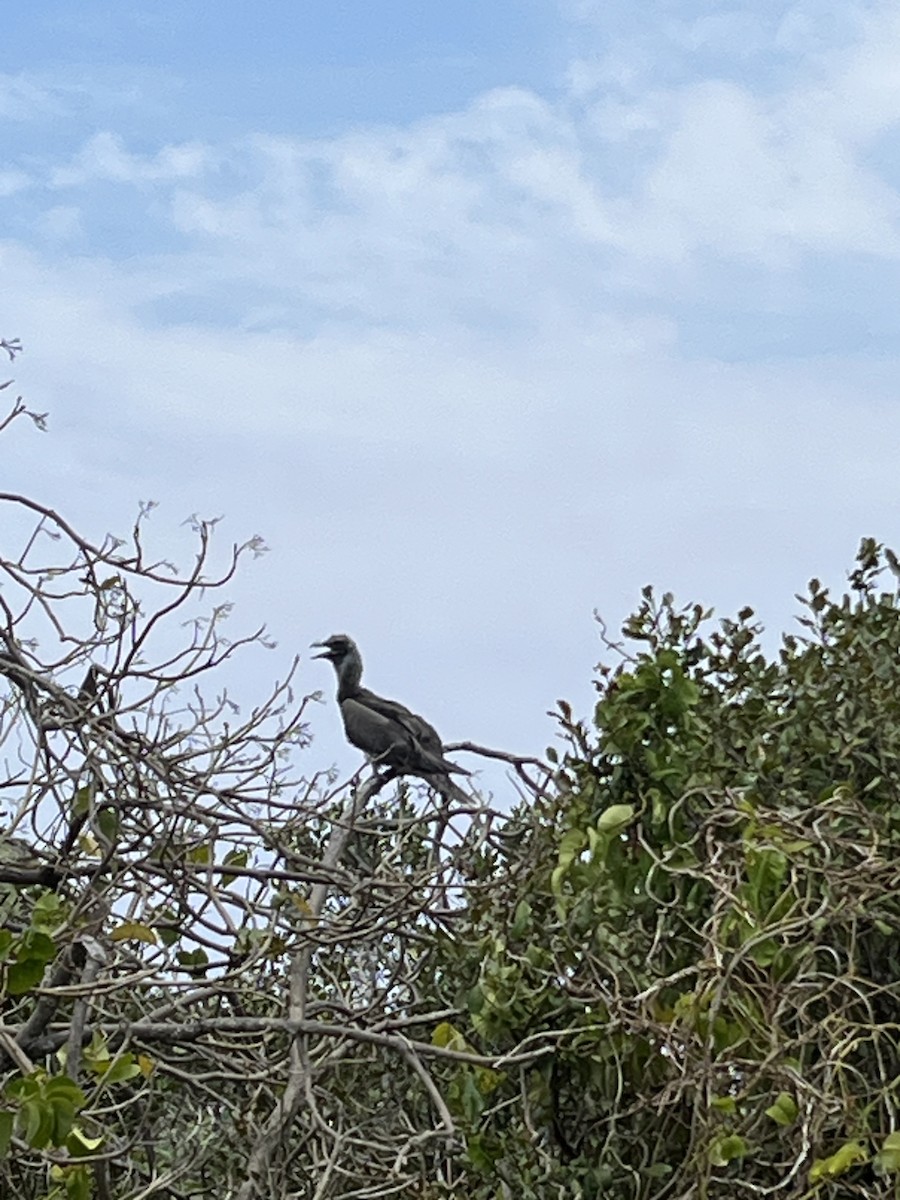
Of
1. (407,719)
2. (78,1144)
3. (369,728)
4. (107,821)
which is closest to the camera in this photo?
(78,1144)

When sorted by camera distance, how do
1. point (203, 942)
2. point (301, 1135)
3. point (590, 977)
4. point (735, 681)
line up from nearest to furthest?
point (590, 977) → point (735, 681) → point (203, 942) → point (301, 1135)

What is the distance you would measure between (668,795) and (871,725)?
441mm

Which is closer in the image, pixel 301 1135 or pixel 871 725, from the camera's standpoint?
pixel 871 725

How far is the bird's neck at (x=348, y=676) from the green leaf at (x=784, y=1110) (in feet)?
20.9

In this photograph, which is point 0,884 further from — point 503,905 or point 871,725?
point 871,725

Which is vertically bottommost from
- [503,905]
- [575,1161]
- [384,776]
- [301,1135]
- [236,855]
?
[575,1161]

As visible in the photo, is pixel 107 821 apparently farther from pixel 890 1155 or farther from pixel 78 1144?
pixel 890 1155

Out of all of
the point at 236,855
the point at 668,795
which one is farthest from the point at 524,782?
the point at 668,795

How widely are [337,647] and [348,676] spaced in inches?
6.7

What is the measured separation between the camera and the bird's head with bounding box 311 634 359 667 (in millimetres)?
9633

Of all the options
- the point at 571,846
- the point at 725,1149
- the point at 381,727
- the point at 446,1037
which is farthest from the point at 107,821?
the point at 381,727

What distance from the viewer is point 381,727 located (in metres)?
8.85

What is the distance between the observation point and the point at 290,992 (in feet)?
14.2

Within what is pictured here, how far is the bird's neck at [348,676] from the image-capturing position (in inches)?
378
